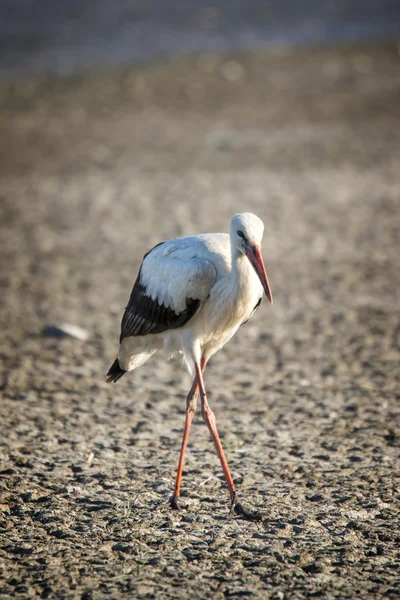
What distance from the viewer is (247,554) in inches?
177

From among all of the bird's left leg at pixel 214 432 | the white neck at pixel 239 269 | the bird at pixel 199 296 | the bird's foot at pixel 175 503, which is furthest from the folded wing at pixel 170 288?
the bird's foot at pixel 175 503

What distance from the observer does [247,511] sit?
496cm

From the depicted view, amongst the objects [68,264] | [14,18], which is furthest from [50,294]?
[14,18]

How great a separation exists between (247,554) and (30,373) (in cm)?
347

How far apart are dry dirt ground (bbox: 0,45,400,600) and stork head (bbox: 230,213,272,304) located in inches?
56.0

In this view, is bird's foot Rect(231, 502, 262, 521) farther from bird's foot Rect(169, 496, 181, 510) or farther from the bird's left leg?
bird's foot Rect(169, 496, 181, 510)

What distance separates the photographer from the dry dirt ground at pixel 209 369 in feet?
14.8

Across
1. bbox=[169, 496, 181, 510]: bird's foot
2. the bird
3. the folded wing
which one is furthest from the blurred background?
bbox=[169, 496, 181, 510]: bird's foot

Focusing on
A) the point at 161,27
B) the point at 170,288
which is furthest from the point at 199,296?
the point at 161,27

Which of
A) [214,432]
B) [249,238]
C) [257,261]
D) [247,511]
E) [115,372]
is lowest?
[247,511]

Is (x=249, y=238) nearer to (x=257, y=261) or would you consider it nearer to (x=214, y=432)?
(x=257, y=261)

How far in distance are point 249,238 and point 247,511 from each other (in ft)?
5.40

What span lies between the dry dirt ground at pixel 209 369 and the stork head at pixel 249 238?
1423 millimetres

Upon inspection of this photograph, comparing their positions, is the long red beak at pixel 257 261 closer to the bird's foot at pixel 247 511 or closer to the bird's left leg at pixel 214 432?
the bird's left leg at pixel 214 432
